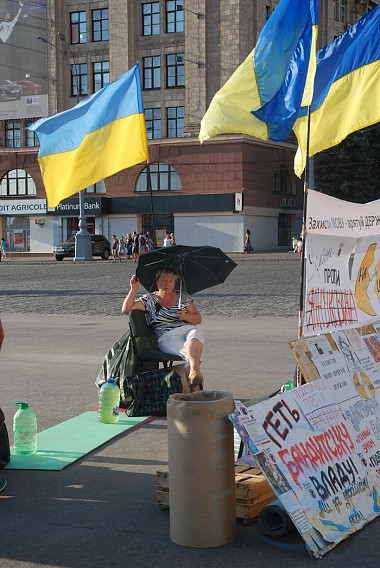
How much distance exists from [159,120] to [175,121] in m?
1.21

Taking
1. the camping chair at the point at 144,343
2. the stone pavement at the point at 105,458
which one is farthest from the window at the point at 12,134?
the camping chair at the point at 144,343

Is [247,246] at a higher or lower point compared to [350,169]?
lower

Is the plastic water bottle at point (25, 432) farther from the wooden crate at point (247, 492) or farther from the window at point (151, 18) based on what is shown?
the window at point (151, 18)

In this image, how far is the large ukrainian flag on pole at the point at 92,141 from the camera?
7977mm

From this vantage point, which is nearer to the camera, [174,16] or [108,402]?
[108,402]

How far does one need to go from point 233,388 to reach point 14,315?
33.6ft

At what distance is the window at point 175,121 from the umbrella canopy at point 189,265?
47323 mm

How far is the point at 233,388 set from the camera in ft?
29.0

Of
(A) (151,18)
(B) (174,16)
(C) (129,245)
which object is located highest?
(A) (151,18)

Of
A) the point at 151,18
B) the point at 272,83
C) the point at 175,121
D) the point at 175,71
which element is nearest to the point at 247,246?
the point at 175,121

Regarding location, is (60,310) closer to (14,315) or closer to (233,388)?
(14,315)

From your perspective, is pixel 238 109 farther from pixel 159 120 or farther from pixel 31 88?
pixel 31 88

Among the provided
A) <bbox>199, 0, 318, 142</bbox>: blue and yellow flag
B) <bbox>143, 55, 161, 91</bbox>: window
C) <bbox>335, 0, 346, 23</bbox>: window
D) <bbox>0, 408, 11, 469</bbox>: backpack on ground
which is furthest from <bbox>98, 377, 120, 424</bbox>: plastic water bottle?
<bbox>335, 0, 346, 23</bbox>: window

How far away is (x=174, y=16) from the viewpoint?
180ft
